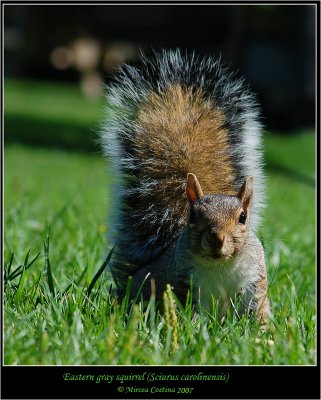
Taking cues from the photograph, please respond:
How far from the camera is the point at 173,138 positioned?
7.91ft

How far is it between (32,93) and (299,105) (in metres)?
4.75

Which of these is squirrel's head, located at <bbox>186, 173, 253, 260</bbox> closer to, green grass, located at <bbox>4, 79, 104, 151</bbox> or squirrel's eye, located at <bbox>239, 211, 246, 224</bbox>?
squirrel's eye, located at <bbox>239, 211, 246, 224</bbox>

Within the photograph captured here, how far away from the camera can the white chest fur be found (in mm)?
2113

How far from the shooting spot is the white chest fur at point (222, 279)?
211 cm

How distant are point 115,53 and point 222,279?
13401 millimetres

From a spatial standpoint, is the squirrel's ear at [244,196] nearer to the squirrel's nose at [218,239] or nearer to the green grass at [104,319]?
the squirrel's nose at [218,239]

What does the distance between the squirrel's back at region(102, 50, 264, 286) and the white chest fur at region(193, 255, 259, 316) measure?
27 cm

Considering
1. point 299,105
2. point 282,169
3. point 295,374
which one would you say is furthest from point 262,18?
point 295,374

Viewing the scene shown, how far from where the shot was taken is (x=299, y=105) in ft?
34.2

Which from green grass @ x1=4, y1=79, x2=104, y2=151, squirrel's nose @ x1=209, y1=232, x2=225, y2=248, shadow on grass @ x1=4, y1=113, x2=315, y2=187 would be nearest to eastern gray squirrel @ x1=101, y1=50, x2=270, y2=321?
squirrel's nose @ x1=209, y1=232, x2=225, y2=248

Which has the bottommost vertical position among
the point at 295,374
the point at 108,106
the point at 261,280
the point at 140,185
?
the point at 295,374

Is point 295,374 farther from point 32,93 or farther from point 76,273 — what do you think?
point 32,93

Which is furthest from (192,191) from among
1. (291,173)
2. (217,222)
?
(291,173)

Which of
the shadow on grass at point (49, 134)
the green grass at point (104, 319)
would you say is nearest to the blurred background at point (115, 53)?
the shadow on grass at point (49, 134)
